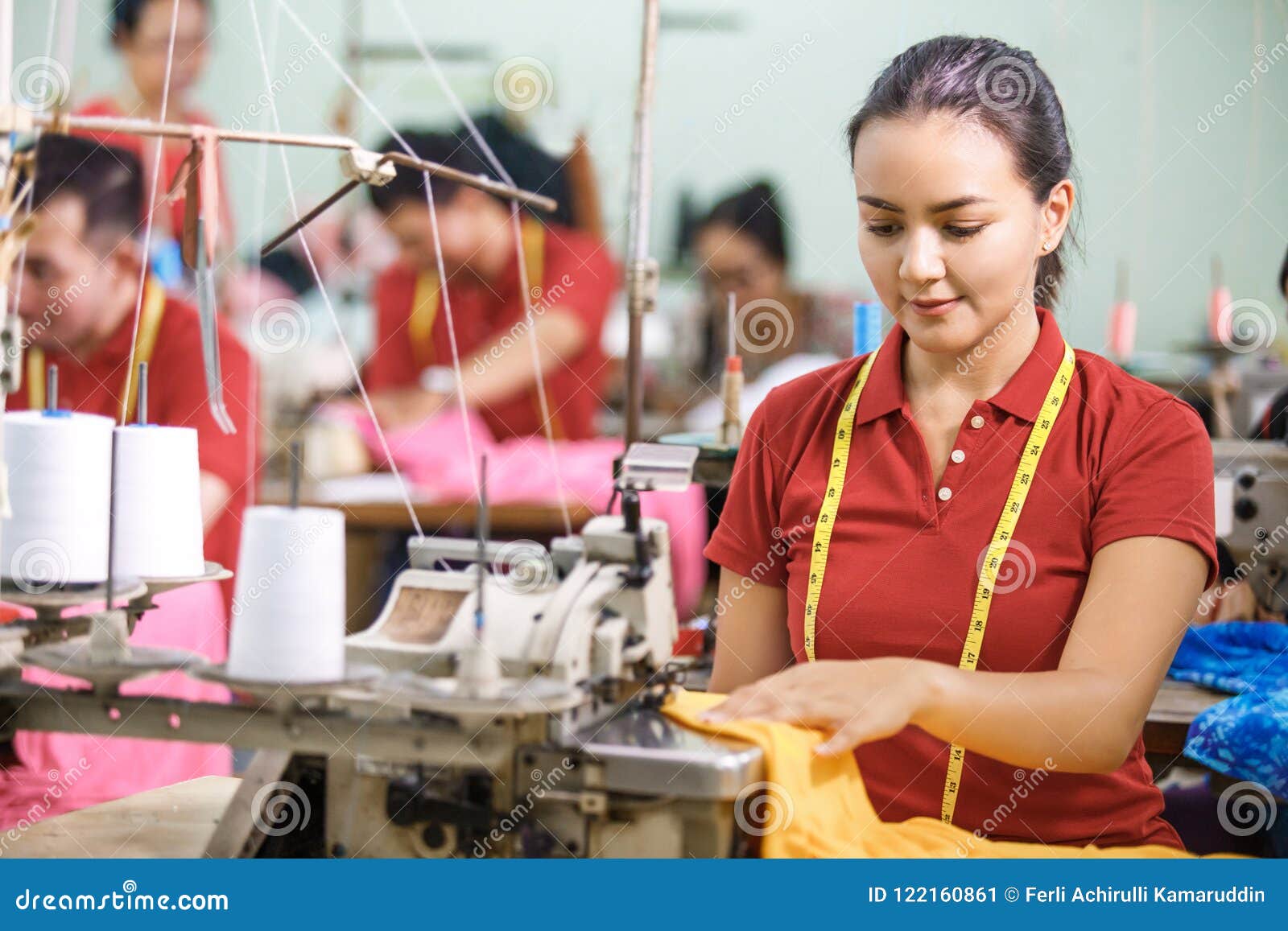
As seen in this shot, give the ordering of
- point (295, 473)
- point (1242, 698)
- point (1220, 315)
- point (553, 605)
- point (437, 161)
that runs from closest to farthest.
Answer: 1. point (295, 473)
2. point (553, 605)
3. point (1242, 698)
4. point (437, 161)
5. point (1220, 315)

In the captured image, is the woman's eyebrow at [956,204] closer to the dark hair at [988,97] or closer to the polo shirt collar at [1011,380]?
the dark hair at [988,97]

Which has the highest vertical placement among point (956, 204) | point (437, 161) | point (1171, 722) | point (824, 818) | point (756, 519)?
point (437, 161)

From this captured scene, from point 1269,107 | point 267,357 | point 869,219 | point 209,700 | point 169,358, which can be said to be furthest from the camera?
point 1269,107

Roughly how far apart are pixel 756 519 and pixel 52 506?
28.3 inches

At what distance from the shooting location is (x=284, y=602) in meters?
0.98

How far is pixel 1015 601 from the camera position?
128 centimetres

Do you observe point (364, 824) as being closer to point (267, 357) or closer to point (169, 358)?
point (169, 358)

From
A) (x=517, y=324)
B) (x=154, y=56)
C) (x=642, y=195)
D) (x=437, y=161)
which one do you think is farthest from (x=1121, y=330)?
(x=642, y=195)

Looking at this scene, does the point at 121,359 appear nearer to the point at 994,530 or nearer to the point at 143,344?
the point at 143,344

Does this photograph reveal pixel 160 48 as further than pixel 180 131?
Yes

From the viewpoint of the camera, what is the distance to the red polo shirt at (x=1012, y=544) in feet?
4.15
